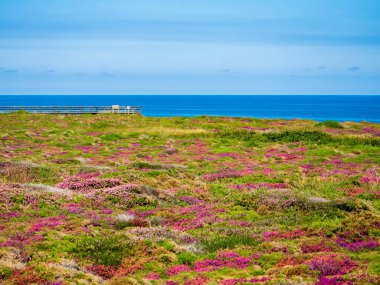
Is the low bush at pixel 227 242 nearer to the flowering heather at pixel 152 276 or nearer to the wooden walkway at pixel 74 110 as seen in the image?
the flowering heather at pixel 152 276

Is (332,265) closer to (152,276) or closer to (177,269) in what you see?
(177,269)

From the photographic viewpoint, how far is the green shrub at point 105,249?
16266mm

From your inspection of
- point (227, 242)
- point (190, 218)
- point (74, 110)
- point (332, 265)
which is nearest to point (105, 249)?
point (227, 242)

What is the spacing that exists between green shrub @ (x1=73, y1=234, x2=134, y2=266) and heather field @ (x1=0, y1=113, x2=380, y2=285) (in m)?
0.04

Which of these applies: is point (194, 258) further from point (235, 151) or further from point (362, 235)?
point (235, 151)

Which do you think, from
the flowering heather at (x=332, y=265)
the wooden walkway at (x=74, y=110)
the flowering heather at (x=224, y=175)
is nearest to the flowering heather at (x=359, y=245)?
the flowering heather at (x=332, y=265)

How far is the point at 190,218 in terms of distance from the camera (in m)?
21.6

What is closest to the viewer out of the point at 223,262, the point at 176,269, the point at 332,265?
the point at 332,265

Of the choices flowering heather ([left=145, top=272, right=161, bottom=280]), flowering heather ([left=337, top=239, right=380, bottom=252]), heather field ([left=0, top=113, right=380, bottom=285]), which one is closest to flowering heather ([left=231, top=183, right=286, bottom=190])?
heather field ([left=0, top=113, right=380, bottom=285])

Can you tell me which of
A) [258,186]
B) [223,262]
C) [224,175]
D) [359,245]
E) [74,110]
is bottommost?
[223,262]

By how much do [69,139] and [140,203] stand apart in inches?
1132

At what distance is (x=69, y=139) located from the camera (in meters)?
50.6

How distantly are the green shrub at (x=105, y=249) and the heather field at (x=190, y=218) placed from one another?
4cm

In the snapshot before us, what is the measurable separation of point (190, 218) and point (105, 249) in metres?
5.51
